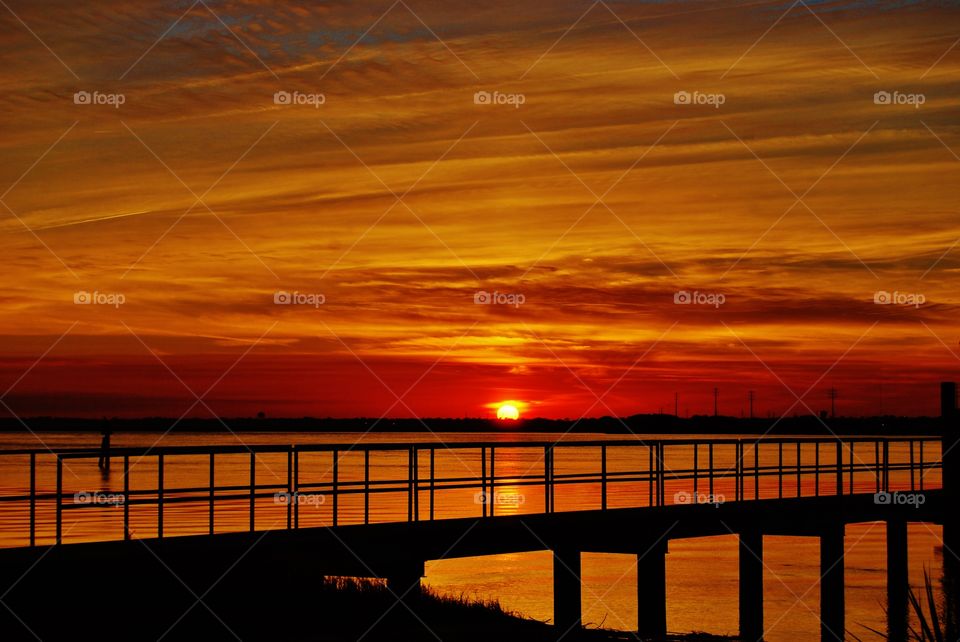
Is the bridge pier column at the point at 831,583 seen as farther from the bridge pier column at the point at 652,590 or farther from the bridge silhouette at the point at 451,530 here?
the bridge pier column at the point at 652,590

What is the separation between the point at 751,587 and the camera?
88.8 ft

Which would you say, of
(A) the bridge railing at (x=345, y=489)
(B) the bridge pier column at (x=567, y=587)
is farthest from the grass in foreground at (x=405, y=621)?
(A) the bridge railing at (x=345, y=489)

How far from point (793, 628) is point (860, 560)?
18.9 meters

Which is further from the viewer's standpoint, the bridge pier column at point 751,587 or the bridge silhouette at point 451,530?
the bridge pier column at point 751,587

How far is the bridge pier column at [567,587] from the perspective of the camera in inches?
939

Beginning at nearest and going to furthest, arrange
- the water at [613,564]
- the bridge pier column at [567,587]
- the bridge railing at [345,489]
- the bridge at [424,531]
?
the bridge at [424,531] → the bridge railing at [345,489] → the bridge pier column at [567,587] → the water at [613,564]

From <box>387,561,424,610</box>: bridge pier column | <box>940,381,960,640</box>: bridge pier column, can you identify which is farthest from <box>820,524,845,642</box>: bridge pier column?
<box>387,561,424,610</box>: bridge pier column

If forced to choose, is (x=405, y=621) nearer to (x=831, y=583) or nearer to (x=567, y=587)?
(x=567, y=587)

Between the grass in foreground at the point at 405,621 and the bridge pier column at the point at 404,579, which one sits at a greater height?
the bridge pier column at the point at 404,579

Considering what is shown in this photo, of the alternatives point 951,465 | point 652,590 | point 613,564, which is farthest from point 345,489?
point 951,465

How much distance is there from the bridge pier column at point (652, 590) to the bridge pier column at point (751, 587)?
254cm

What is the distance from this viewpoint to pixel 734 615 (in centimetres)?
3625

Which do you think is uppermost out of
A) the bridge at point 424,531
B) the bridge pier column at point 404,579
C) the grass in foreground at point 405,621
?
the bridge at point 424,531

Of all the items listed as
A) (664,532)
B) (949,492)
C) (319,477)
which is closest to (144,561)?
(664,532)
